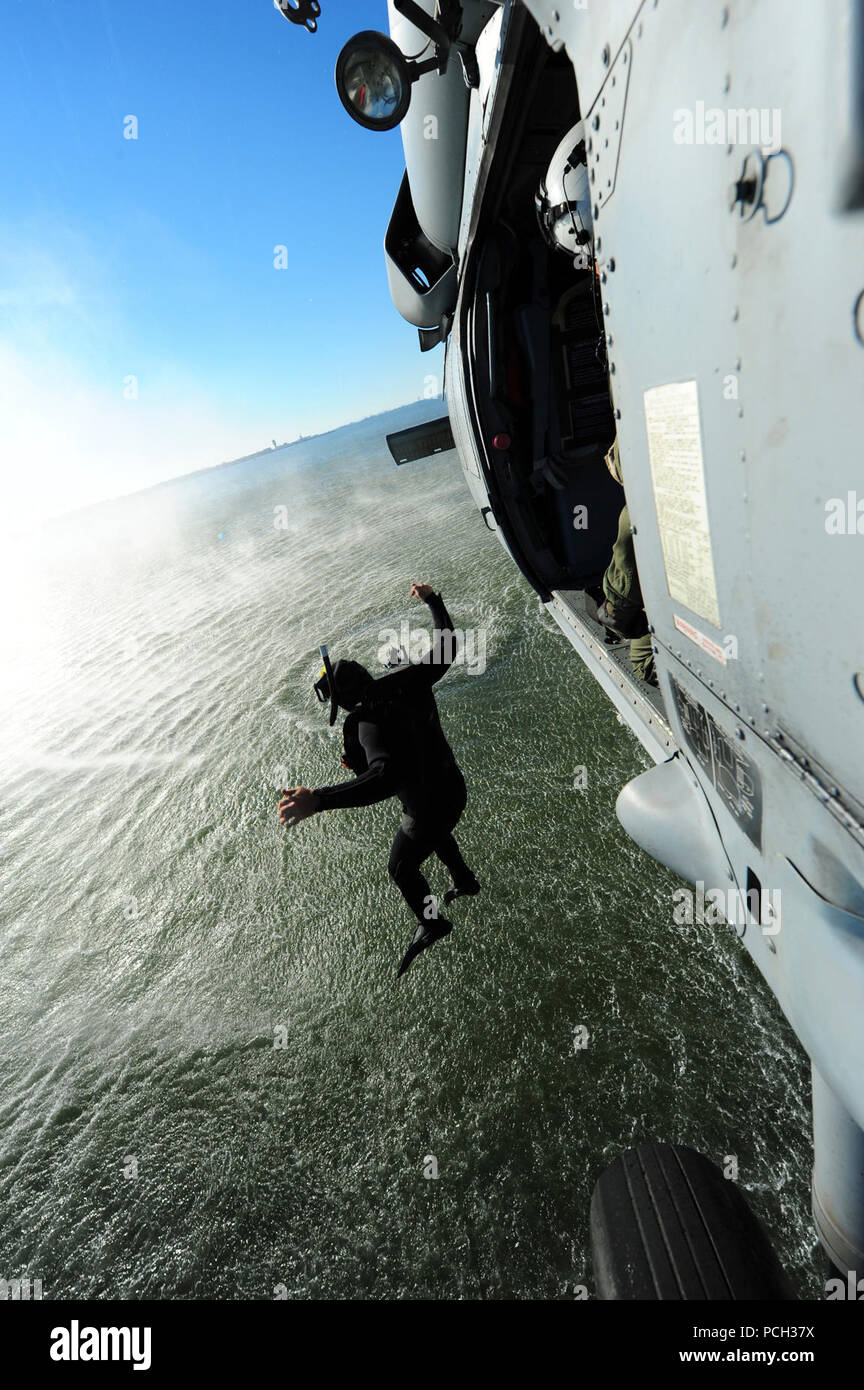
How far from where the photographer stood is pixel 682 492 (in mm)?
1660

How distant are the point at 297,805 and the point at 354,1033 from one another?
6.52 ft

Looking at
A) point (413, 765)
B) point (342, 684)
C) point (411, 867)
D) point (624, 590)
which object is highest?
point (624, 590)

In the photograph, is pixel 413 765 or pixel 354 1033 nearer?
pixel 413 765

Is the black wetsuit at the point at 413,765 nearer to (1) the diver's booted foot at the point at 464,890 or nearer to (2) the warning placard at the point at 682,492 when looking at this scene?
(1) the diver's booted foot at the point at 464,890

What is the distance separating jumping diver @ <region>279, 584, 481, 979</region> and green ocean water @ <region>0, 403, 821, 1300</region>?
609mm

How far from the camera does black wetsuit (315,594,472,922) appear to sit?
348cm

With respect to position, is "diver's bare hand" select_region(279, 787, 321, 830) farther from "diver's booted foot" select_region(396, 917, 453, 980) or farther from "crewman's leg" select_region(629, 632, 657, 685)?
"crewman's leg" select_region(629, 632, 657, 685)

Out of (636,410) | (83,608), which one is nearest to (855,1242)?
(636,410)

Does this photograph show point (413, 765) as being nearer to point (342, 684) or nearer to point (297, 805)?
point (342, 684)

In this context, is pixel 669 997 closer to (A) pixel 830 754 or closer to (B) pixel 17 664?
(A) pixel 830 754

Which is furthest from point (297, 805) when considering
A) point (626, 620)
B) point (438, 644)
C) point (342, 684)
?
point (626, 620)

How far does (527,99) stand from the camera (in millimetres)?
2988

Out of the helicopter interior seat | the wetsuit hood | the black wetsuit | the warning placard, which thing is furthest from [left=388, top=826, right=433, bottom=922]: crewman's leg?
the helicopter interior seat

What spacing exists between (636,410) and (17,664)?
17651 mm
